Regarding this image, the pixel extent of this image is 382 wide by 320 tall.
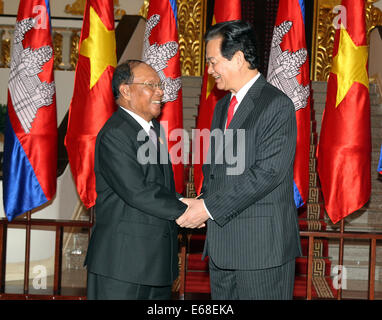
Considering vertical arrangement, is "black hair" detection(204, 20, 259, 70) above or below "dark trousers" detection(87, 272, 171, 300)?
above

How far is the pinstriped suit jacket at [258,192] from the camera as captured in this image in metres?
2.07

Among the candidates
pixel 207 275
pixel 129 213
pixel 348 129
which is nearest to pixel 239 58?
pixel 129 213

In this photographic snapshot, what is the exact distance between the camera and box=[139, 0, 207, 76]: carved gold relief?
8.69 m

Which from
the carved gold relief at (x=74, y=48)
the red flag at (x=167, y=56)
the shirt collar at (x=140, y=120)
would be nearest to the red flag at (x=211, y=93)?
the red flag at (x=167, y=56)

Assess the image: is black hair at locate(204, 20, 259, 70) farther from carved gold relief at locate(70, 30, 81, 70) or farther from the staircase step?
carved gold relief at locate(70, 30, 81, 70)

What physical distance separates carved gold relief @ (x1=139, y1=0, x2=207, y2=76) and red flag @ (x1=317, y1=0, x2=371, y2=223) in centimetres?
496

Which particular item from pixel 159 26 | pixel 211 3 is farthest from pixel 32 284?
pixel 211 3

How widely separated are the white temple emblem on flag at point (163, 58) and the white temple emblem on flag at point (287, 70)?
74 cm

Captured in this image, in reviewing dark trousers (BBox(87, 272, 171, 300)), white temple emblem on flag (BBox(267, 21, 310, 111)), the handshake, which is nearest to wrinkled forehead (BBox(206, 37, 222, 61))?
the handshake

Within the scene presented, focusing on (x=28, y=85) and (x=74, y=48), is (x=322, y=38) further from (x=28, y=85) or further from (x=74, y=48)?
(x=28, y=85)

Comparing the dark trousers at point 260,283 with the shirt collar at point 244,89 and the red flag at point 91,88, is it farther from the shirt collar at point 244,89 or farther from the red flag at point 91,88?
the red flag at point 91,88

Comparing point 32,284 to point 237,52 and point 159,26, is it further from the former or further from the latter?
point 237,52

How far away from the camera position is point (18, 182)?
12.8ft

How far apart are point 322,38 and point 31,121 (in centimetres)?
605
